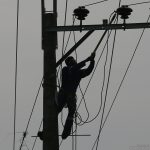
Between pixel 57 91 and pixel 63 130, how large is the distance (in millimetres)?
1098

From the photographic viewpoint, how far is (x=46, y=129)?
10938 millimetres

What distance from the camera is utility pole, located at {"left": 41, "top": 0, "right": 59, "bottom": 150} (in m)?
10.9

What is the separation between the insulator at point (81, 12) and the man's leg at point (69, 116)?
5.91ft

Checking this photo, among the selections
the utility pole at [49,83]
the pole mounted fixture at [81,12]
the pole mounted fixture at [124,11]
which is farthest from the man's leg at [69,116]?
the pole mounted fixture at [124,11]

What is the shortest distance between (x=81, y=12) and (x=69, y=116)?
230cm

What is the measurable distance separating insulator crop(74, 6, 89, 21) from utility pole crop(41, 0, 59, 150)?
0.43 m

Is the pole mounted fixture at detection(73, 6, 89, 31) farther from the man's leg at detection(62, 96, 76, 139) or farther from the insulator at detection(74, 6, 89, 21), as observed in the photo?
the man's leg at detection(62, 96, 76, 139)

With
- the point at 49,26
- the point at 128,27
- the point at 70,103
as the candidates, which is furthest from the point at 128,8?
the point at 70,103

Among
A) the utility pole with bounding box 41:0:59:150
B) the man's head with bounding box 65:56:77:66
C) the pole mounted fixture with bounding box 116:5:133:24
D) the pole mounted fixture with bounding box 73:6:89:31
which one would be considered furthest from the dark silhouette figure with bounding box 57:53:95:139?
the pole mounted fixture with bounding box 116:5:133:24

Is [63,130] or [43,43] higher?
[43,43]

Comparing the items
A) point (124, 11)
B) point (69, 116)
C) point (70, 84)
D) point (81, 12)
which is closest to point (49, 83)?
point (70, 84)

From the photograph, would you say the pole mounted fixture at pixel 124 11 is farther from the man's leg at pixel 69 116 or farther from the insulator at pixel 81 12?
the man's leg at pixel 69 116

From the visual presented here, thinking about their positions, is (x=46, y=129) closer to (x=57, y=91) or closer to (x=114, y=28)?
(x=57, y=91)

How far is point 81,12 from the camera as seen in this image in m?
11.1
